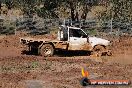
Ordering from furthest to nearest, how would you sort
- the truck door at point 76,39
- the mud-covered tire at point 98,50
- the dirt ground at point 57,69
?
1. the mud-covered tire at point 98,50
2. the truck door at point 76,39
3. the dirt ground at point 57,69

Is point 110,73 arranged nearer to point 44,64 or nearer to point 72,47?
point 44,64

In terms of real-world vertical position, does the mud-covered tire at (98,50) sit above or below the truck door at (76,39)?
below

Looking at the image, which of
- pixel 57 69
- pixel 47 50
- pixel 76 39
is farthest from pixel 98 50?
pixel 57 69

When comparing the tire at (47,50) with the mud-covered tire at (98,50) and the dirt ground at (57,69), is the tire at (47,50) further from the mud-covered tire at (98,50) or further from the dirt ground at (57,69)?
the mud-covered tire at (98,50)

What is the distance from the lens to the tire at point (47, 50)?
18.2 m

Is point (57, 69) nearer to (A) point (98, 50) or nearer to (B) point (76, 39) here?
(B) point (76, 39)

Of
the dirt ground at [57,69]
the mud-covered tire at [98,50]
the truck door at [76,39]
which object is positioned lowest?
the dirt ground at [57,69]

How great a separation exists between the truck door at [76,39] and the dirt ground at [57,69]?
2.27 ft

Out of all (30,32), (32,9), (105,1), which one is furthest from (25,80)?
(105,1)

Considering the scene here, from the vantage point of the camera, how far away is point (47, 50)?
1831 centimetres

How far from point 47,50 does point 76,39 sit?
5.90 ft

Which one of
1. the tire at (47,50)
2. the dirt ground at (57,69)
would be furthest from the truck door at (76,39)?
the tire at (47,50)

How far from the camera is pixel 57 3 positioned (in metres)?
30.2

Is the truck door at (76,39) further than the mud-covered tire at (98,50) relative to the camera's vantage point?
No
